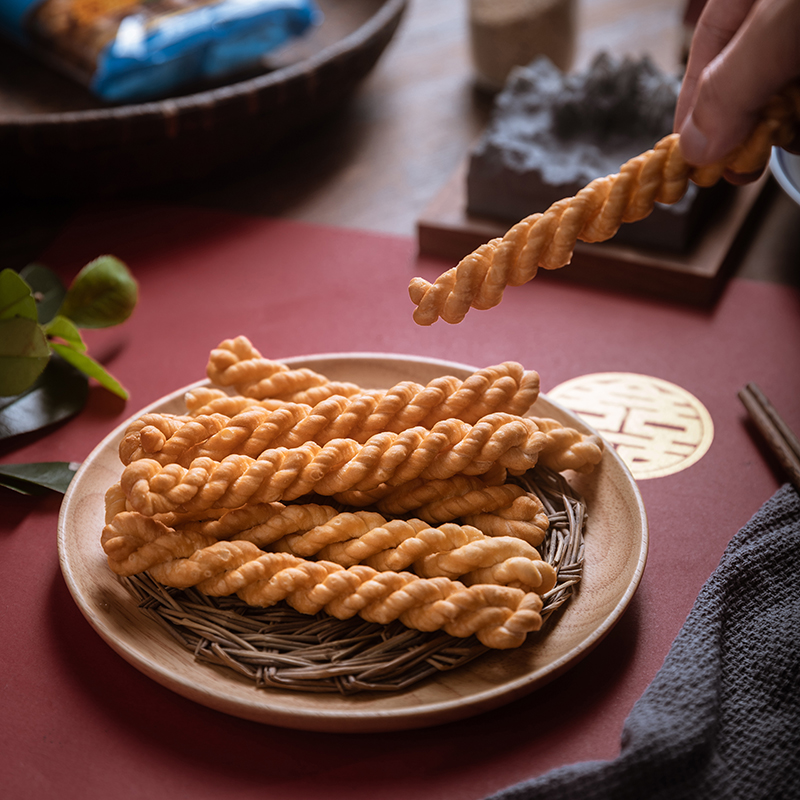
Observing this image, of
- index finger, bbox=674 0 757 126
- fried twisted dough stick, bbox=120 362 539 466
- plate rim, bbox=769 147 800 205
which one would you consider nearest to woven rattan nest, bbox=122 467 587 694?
fried twisted dough stick, bbox=120 362 539 466

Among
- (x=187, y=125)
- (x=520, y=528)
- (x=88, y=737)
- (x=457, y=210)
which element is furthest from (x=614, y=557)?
(x=187, y=125)

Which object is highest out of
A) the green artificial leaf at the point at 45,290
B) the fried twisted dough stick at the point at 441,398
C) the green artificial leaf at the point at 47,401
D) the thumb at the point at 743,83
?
the thumb at the point at 743,83

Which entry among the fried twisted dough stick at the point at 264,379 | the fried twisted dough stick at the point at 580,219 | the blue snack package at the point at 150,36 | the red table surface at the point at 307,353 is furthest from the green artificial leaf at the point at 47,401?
the blue snack package at the point at 150,36

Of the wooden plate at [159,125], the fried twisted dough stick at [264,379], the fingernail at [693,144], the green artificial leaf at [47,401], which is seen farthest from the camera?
the wooden plate at [159,125]

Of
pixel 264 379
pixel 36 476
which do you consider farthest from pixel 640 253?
pixel 36 476

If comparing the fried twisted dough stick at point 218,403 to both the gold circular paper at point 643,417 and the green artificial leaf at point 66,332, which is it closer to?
the green artificial leaf at point 66,332

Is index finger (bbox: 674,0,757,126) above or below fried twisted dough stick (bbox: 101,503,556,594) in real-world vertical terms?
above

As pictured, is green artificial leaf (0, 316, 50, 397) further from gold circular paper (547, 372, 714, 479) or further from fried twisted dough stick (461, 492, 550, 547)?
gold circular paper (547, 372, 714, 479)

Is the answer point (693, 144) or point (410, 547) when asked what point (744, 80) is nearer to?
point (693, 144)
